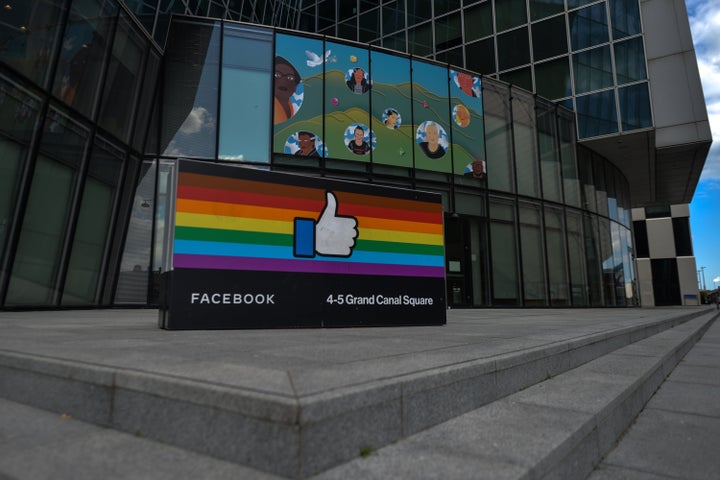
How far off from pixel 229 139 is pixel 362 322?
10110 millimetres

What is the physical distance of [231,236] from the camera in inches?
249

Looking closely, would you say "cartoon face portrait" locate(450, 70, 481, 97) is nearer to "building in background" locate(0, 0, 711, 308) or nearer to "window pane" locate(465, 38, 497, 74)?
"building in background" locate(0, 0, 711, 308)

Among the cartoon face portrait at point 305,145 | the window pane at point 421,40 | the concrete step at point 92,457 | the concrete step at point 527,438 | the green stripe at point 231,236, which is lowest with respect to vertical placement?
the concrete step at point 92,457

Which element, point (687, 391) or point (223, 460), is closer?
point (223, 460)

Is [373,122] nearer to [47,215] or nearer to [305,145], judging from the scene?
[305,145]

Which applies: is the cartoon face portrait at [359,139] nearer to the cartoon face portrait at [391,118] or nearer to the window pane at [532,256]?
the cartoon face portrait at [391,118]

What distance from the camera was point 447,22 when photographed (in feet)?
82.0

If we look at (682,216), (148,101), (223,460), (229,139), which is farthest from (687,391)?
(682,216)

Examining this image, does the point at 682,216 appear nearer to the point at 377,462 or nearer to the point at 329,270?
the point at 329,270

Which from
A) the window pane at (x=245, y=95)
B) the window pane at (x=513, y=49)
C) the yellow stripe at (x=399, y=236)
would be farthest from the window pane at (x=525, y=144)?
the yellow stripe at (x=399, y=236)

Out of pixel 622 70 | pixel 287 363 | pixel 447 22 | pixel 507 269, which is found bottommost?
pixel 287 363

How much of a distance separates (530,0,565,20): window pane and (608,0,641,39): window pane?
2312 mm

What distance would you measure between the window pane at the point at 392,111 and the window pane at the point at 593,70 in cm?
990

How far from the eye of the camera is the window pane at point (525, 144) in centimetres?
2036
